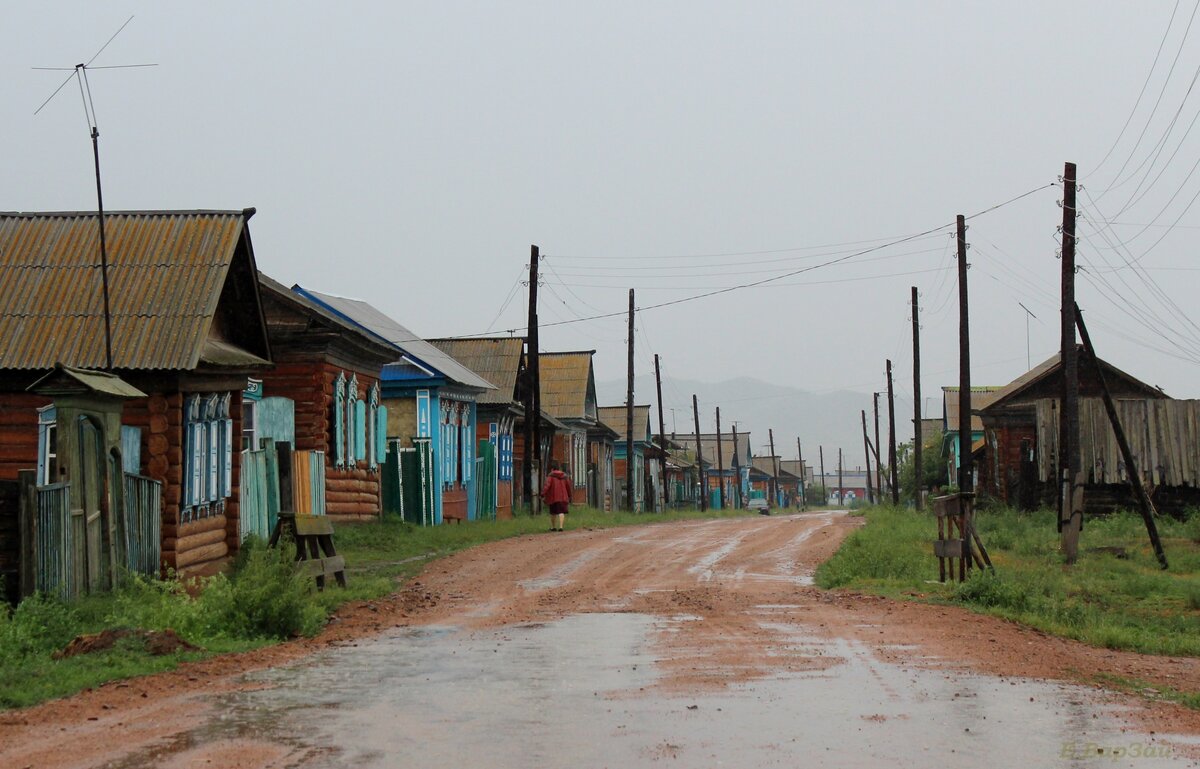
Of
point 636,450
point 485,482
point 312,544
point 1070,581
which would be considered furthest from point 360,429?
point 636,450

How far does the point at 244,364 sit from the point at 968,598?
419 inches

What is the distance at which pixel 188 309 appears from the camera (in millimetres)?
18844

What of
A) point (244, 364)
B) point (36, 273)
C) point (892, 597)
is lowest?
point (892, 597)

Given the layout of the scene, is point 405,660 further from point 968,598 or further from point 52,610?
point 968,598

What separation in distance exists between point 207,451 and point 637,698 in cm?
1282

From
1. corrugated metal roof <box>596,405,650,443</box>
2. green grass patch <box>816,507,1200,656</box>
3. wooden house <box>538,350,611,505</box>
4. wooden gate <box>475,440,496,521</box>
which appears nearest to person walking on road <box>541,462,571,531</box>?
wooden gate <box>475,440,496,521</box>

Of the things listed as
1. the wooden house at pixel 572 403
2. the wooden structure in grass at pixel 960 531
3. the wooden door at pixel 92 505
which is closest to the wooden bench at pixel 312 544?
the wooden door at pixel 92 505

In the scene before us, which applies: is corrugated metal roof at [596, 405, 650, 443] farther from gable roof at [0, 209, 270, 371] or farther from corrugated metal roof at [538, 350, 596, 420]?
gable roof at [0, 209, 270, 371]

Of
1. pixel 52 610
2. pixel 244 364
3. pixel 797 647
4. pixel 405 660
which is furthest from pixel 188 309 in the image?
pixel 797 647

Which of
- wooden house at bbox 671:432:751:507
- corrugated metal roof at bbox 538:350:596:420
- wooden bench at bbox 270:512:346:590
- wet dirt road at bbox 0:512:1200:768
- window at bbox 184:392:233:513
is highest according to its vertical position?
corrugated metal roof at bbox 538:350:596:420

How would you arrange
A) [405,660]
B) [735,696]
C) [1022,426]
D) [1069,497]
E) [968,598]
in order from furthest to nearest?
[1022,426], [1069,497], [968,598], [405,660], [735,696]

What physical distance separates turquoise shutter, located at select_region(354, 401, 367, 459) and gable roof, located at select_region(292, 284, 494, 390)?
3.07 metres

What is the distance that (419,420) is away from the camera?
34.9 metres

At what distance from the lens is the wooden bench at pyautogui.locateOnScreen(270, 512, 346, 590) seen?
15820mm
